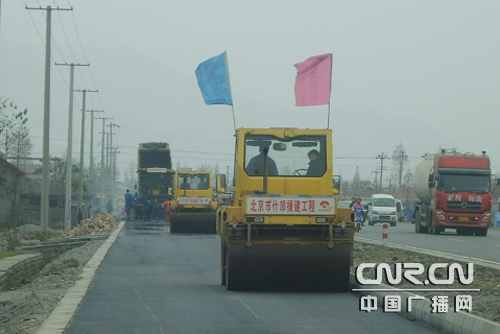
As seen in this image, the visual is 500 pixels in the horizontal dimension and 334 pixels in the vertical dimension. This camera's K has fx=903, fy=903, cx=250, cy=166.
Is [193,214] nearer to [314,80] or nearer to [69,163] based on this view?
[314,80]

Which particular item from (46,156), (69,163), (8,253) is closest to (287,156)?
(8,253)

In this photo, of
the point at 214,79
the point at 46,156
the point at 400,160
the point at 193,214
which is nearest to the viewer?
the point at 214,79

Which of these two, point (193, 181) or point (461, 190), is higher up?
point (193, 181)

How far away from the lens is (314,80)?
70.8 ft

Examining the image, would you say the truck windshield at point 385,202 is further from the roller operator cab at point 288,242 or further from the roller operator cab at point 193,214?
the roller operator cab at point 288,242

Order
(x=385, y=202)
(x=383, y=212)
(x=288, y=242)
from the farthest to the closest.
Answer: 1. (x=385, y=202)
2. (x=383, y=212)
3. (x=288, y=242)

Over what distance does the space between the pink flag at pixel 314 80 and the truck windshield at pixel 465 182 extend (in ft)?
61.3

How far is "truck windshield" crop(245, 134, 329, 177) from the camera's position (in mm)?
15945

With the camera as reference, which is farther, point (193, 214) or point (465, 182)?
point (465, 182)

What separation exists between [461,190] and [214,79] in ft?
65.2

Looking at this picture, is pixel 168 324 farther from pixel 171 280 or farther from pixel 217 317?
pixel 171 280

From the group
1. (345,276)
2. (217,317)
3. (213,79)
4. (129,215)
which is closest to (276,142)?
(345,276)

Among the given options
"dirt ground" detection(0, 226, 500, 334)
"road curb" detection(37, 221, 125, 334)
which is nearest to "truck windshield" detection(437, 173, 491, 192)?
"dirt ground" detection(0, 226, 500, 334)

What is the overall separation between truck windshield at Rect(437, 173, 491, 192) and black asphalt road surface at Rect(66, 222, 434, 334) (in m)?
22.5
